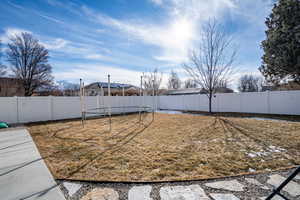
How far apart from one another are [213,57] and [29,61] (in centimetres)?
Result: 1738

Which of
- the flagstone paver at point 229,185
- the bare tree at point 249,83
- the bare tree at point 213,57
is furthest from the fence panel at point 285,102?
the bare tree at point 249,83

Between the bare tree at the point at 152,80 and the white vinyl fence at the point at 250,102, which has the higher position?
the bare tree at the point at 152,80

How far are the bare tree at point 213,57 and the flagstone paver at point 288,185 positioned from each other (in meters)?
9.02

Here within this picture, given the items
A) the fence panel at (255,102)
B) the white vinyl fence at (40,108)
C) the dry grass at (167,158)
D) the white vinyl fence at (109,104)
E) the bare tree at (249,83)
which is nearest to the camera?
the dry grass at (167,158)

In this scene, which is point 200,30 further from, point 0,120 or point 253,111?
point 0,120

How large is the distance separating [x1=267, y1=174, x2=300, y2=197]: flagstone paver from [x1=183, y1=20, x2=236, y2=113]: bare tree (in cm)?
902

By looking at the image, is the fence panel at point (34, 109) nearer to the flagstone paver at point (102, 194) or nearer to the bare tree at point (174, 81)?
the flagstone paver at point (102, 194)

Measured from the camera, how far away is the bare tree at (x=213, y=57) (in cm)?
998

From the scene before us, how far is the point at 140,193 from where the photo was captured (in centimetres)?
181

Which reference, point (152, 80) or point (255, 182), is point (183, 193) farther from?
point (152, 80)

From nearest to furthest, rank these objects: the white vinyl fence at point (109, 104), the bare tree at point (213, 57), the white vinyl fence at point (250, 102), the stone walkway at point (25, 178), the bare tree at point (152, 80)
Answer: the stone walkway at point (25, 178), the white vinyl fence at point (109, 104), the white vinyl fence at point (250, 102), the bare tree at point (213, 57), the bare tree at point (152, 80)

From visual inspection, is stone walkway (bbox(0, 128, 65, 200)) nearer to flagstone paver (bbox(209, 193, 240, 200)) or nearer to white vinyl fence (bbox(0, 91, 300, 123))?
flagstone paver (bbox(209, 193, 240, 200))

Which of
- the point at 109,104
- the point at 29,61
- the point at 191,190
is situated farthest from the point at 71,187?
the point at 29,61

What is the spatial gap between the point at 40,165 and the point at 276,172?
157 inches
